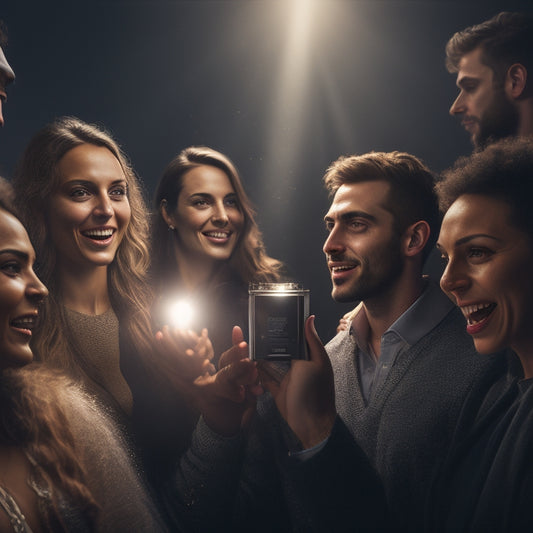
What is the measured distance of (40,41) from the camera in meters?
2.34

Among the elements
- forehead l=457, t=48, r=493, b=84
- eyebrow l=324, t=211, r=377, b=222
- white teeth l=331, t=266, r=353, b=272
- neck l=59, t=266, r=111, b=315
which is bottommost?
neck l=59, t=266, r=111, b=315

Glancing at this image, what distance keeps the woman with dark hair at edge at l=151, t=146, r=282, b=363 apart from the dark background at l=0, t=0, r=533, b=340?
0.13 metres

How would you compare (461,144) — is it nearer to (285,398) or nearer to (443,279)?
(443,279)

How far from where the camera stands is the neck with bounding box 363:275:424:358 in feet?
7.34

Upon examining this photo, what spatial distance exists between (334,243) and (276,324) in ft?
1.32

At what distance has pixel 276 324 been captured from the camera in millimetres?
2109

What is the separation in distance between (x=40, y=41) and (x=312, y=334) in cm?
157

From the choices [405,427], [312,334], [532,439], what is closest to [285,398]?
[312,334]

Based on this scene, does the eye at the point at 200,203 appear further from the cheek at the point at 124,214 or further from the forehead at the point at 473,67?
the forehead at the point at 473,67

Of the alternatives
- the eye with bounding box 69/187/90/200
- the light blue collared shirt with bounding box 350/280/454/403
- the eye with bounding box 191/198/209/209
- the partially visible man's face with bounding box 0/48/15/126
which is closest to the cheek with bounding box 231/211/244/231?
the eye with bounding box 191/198/209/209

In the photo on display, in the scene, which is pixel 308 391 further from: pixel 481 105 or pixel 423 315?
pixel 481 105

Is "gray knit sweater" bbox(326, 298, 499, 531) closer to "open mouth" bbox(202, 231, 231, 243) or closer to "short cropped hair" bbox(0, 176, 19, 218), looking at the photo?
"open mouth" bbox(202, 231, 231, 243)

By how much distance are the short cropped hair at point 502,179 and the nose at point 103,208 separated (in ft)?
3.98

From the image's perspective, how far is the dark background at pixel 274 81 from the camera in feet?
7.79
